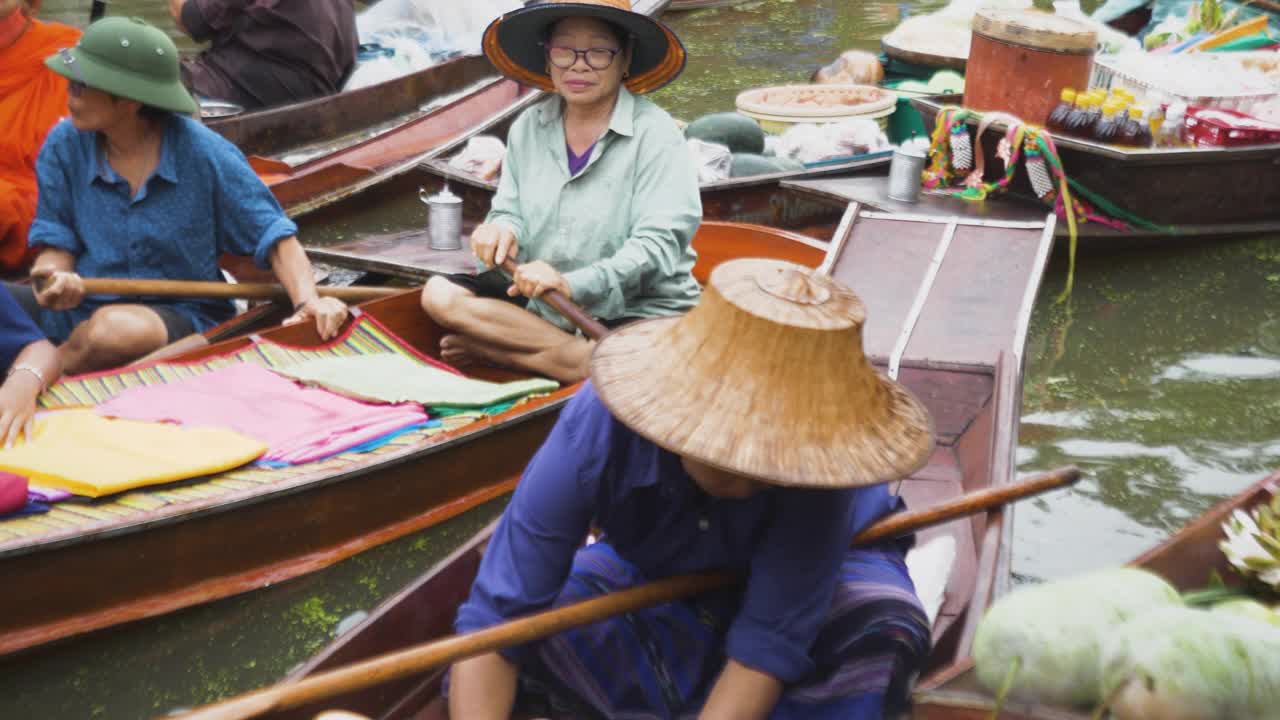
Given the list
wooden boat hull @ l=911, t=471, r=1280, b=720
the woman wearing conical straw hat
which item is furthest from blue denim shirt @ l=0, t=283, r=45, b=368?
wooden boat hull @ l=911, t=471, r=1280, b=720

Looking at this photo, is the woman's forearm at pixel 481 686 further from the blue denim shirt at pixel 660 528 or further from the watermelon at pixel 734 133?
the watermelon at pixel 734 133

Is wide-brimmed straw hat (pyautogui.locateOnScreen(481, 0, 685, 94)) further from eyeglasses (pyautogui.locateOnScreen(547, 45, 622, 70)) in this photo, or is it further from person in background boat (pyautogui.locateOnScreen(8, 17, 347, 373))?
person in background boat (pyautogui.locateOnScreen(8, 17, 347, 373))

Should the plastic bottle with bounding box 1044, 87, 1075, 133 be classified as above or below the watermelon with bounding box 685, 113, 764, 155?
above

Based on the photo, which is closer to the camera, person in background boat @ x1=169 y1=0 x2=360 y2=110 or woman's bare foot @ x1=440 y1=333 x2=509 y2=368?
woman's bare foot @ x1=440 y1=333 x2=509 y2=368

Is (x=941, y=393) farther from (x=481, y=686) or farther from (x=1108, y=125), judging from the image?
(x=1108, y=125)

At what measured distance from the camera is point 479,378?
13.5 feet

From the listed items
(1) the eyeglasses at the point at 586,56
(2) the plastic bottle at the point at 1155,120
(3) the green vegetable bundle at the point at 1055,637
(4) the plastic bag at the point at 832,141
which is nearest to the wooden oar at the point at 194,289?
(1) the eyeglasses at the point at 586,56

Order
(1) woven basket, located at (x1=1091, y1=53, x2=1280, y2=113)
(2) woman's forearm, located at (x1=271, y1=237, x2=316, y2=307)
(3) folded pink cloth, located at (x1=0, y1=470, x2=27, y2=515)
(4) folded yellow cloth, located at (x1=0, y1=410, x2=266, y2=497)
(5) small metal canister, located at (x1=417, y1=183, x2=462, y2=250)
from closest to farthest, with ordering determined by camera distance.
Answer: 1. (3) folded pink cloth, located at (x1=0, y1=470, x2=27, y2=515)
2. (4) folded yellow cloth, located at (x1=0, y1=410, x2=266, y2=497)
3. (2) woman's forearm, located at (x1=271, y1=237, x2=316, y2=307)
4. (5) small metal canister, located at (x1=417, y1=183, x2=462, y2=250)
5. (1) woven basket, located at (x1=1091, y1=53, x2=1280, y2=113)

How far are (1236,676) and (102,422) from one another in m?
2.74

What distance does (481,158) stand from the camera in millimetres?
5438

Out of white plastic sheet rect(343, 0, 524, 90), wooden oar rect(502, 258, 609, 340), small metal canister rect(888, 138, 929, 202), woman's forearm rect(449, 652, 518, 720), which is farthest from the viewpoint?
white plastic sheet rect(343, 0, 524, 90)

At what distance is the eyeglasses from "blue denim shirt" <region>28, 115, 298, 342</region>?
3.35 feet

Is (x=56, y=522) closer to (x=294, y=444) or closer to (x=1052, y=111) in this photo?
(x=294, y=444)

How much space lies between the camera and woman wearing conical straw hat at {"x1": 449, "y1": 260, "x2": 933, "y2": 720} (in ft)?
5.74
